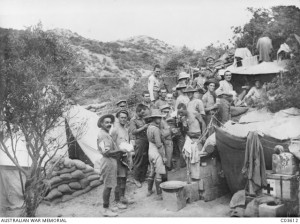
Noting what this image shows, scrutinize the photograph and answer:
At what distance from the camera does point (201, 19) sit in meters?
10.0

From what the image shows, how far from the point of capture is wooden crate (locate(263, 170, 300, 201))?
6793 mm

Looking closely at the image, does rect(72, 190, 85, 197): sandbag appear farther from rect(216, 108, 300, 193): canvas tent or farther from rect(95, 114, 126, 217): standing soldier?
rect(216, 108, 300, 193): canvas tent

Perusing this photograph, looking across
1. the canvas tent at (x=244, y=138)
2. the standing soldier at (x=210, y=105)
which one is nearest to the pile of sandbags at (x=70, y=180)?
the standing soldier at (x=210, y=105)

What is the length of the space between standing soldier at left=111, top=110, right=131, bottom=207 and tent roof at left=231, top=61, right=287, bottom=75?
16.4ft

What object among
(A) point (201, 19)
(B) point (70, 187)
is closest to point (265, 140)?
(A) point (201, 19)

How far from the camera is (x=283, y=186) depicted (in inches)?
270

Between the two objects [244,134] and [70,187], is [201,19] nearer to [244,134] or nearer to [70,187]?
[244,134]

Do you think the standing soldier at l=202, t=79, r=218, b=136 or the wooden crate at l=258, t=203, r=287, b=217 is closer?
the wooden crate at l=258, t=203, r=287, b=217

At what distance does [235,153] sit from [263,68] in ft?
15.3

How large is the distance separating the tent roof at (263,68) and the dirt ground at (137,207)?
4.20 metres

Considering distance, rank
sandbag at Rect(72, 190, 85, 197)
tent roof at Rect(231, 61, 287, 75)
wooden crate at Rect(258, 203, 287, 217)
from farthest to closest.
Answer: tent roof at Rect(231, 61, 287, 75), sandbag at Rect(72, 190, 85, 197), wooden crate at Rect(258, 203, 287, 217)

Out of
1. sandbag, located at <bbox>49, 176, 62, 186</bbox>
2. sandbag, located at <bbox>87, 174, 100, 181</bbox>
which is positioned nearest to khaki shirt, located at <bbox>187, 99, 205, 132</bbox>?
sandbag, located at <bbox>87, 174, 100, 181</bbox>

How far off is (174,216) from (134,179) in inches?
85.7

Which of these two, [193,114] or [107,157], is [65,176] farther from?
[193,114]
